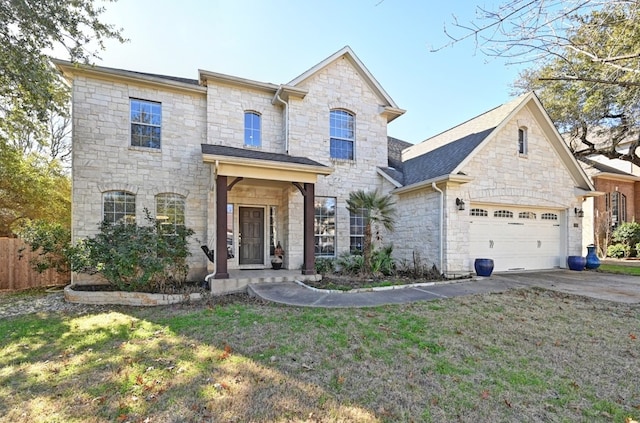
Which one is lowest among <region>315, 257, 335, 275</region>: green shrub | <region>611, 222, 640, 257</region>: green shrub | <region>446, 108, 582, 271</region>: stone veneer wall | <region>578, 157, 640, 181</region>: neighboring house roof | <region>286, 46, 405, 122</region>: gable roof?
<region>315, 257, 335, 275</region>: green shrub

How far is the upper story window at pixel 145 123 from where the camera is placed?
9.41 meters

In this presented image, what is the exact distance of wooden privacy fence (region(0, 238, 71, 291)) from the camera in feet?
31.7

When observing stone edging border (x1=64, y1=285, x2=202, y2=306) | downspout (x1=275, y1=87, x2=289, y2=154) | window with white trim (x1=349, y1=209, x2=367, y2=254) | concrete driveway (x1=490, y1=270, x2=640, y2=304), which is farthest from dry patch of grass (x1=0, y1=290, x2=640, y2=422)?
downspout (x1=275, y1=87, x2=289, y2=154)

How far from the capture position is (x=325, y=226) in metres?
11.1

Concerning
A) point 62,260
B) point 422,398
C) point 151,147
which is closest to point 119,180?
point 151,147

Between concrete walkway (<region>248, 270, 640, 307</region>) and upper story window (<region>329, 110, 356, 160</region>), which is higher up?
upper story window (<region>329, 110, 356, 160</region>)

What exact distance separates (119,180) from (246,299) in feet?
18.5

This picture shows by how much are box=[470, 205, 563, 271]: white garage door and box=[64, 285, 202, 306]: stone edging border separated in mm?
9179

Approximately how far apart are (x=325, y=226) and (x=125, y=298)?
6.42 m

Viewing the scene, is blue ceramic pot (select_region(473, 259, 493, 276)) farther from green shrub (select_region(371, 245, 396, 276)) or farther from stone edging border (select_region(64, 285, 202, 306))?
stone edging border (select_region(64, 285, 202, 306))

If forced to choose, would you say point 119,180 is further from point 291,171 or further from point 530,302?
point 530,302

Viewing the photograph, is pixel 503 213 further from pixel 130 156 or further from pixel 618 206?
pixel 618 206

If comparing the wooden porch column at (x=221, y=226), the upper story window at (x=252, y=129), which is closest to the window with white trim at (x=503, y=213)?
the upper story window at (x=252, y=129)

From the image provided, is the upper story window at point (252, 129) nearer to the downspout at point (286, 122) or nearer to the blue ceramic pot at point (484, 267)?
the downspout at point (286, 122)
